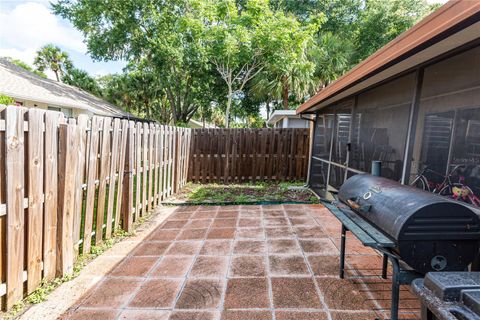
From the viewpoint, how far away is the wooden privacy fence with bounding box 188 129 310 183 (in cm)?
797

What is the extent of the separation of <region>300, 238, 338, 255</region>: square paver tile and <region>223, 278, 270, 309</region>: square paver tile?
37.4 inches

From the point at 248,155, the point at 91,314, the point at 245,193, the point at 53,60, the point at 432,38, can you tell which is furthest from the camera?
the point at 53,60

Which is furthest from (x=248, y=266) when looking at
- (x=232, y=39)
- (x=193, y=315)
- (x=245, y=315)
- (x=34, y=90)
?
(x=34, y=90)

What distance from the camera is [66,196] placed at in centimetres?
262

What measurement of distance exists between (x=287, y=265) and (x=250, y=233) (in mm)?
1064

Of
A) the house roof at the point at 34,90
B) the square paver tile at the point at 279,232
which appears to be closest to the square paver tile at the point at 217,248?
the square paver tile at the point at 279,232

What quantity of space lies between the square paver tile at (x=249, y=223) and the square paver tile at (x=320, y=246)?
92cm

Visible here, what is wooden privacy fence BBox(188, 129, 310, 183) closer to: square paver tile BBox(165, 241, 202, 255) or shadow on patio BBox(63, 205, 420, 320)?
shadow on patio BBox(63, 205, 420, 320)

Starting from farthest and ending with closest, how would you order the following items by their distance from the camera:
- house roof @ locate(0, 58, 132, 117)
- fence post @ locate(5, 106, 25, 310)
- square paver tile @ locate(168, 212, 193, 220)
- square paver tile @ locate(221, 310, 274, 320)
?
house roof @ locate(0, 58, 132, 117), square paver tile @ locate(168, 212, 193, 220), square paver tile @ locate(221, 310, 274, 320), fence post @ locate(5, 106, 25, 310)

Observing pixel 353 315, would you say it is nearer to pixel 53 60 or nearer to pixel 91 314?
pixel 91 314

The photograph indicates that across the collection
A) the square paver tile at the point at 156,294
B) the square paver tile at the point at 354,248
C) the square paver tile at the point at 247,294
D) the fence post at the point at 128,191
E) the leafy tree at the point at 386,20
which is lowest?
the square paver tile at the point at 156,294

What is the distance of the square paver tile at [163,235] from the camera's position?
379cm

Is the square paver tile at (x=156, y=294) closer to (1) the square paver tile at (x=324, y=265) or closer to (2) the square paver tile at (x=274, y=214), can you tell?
(1) the square paver tile at (x=324, y=265)

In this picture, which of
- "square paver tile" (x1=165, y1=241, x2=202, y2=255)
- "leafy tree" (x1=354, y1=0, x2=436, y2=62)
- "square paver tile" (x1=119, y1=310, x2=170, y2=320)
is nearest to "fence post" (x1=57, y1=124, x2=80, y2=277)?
"square paver tile" (x1=119, y1=310, x2=170, y2=320)
